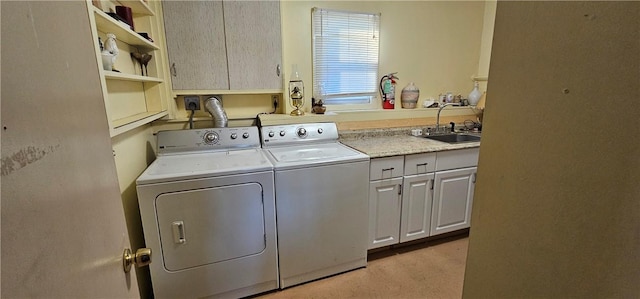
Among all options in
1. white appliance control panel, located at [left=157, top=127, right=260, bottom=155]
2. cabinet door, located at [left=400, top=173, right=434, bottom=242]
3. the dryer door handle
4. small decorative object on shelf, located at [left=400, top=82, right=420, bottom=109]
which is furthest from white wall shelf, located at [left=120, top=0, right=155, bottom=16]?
small decorative object on shelf, located at [left=400, top=82, right=420, bottom=109]

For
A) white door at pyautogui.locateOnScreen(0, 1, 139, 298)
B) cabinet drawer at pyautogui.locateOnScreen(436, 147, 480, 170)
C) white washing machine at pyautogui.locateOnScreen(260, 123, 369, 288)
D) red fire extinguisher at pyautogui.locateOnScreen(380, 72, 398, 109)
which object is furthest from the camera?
red fire extinguisher at pyautogui.locateOnScreen(380, 72, 398, 109)

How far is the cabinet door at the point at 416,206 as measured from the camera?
224cm

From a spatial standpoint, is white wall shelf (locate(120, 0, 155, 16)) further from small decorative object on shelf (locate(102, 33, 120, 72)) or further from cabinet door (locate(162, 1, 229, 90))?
small decorative object on shelf (locate(102, 33, 120, 72))

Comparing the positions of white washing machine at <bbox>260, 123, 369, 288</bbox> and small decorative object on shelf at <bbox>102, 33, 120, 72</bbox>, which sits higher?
small decorative object on shelf at <bbox>102, 33, 120, 72</bbox>

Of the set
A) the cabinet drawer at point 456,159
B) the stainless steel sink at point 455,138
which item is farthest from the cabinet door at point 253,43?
the stainless steel sink at point 455,138

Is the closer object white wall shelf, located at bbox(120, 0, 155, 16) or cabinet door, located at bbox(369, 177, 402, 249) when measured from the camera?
white wall shelf, located at bbox(120, 0, 155, 16)

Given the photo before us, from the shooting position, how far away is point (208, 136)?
6.91 feet

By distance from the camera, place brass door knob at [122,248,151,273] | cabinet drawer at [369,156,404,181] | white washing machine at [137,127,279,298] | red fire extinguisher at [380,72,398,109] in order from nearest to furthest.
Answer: brass door knob at [122,248,151,273], white washing machine at [137,127,279,298], cabinet drawer at [369,156,404,181], red fire extinguisher at [380,72,398,109]

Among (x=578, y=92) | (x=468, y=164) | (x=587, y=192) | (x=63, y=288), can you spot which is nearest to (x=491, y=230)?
(x=587, y=192)

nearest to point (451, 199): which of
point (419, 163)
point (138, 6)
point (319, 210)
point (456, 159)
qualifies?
point (456, 159)

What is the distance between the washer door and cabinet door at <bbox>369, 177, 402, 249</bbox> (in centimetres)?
85

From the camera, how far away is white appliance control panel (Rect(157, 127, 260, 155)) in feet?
6.65

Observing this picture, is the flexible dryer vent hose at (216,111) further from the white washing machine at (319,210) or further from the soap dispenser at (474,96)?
the soap dispenser at (474,96)

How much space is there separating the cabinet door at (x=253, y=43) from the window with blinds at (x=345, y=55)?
1.51ft
